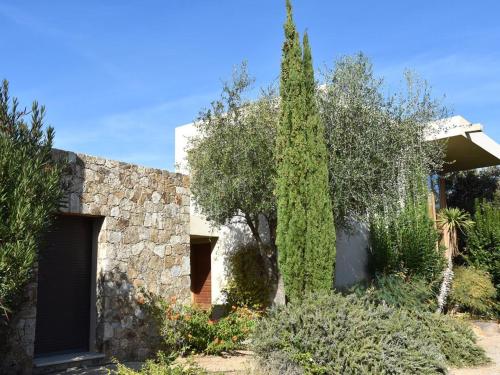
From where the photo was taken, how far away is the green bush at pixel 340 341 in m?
6.62

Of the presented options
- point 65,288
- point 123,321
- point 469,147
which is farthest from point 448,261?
point 65,288

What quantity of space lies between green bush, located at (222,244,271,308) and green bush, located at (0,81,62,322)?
26.3 ft

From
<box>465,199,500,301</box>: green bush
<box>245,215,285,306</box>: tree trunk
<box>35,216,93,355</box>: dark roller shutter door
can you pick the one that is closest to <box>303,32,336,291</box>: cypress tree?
<box>245,215,285,306</box>: tree trunk

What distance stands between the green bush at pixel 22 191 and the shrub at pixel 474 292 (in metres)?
11.9

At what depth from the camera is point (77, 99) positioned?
29.6ft

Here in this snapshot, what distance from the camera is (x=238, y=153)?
11234 millimetres

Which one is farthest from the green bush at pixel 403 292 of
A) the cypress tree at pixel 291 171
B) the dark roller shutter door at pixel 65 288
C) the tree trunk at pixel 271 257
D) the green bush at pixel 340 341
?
the dark roller shutter door at pixel 65 288

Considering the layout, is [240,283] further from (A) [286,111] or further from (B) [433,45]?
(B) [433,45]

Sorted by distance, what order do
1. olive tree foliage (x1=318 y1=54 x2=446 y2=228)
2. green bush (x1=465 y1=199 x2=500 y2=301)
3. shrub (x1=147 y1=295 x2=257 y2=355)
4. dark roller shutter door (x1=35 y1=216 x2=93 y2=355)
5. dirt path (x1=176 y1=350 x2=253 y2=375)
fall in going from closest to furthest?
dirt path (x1=176 y1=350 x2=253 y2=375) → dark roller shutter door (x1=35 y1=216 x2=93 y2=355) → shrub (x1=147 y1=295 x2=257 y2=355) → olive tree foliage (x1=318 y1=54 x2=446 y2=228) → green bush (x1=465 y1=199 x2=500 y2=301)

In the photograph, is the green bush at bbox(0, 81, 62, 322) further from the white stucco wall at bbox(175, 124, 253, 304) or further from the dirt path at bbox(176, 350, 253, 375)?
the white stucco wall at bbox(175, 124, 253, 304)

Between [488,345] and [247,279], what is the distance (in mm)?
6156

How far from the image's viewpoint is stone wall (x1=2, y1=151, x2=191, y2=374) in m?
8.76

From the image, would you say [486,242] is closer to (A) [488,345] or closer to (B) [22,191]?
(A) [488,345]

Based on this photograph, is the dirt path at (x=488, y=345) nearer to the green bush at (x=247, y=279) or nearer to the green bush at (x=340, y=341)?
the green bush at (x=340, y=341)
